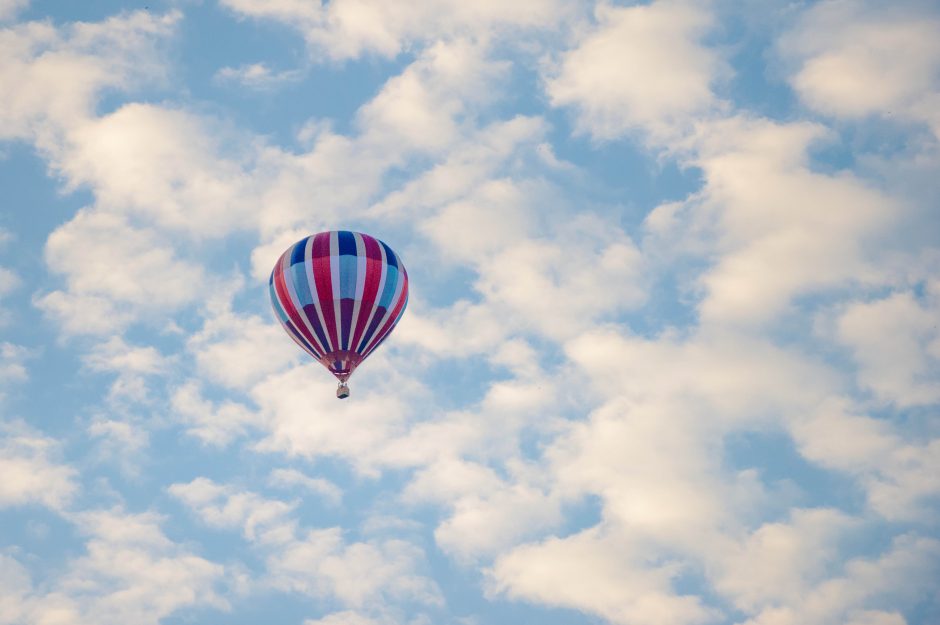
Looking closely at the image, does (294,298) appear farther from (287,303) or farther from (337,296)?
(337,296)

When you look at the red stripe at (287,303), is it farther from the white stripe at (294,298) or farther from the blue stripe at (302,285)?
the blue stripe at (302,285)

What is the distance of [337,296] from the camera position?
7506 centimetres

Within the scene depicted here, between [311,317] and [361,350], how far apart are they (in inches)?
104

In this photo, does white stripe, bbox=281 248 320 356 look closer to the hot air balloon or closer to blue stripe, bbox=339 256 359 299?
the hot air balloon

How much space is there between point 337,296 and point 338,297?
0.20 ft

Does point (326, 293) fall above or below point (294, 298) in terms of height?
below

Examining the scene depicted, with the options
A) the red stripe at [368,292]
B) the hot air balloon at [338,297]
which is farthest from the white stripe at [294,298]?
the red stripe at [368,292]

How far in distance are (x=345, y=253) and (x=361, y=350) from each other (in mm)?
4351

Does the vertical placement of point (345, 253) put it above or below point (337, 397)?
above

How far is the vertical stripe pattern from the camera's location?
75.2m

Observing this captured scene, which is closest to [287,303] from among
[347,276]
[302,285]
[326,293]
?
[302,285]

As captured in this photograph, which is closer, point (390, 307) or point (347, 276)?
point (347, 276)

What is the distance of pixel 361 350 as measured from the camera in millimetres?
75750

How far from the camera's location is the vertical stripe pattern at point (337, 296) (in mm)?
75188
